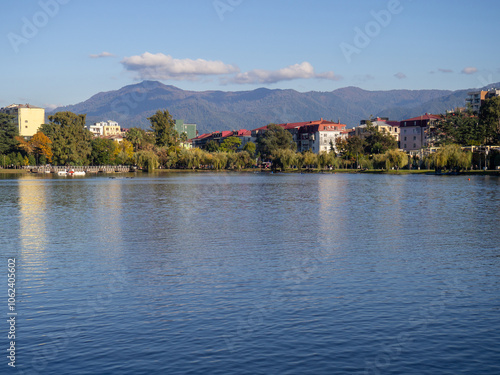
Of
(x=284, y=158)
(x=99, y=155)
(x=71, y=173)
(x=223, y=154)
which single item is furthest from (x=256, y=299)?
(x=99, y=155)

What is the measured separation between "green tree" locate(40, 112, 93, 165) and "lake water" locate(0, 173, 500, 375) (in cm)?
14285

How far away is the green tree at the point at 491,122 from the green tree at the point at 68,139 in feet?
399

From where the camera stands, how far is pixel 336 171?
17550cm

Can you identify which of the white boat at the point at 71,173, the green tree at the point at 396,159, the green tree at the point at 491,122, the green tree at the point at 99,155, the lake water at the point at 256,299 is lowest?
the lake water at the point at 256,299

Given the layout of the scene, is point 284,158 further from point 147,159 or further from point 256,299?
point 256,299

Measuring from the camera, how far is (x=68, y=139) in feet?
564

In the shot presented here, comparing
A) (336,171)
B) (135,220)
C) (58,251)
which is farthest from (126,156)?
(58,251)

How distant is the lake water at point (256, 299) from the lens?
41.3ft

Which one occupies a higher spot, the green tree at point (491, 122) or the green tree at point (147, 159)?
the green tree at point (491, 122)

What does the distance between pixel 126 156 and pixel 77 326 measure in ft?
579

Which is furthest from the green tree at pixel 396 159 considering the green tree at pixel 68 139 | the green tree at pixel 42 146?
the green tree at pixel 42 146

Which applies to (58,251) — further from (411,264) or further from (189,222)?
(411,264)

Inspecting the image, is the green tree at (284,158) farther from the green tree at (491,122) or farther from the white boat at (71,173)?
the white boat at (71,173)

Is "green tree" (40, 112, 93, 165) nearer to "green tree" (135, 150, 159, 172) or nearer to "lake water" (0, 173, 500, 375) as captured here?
"green tree" (135, 150, 159, 172)
